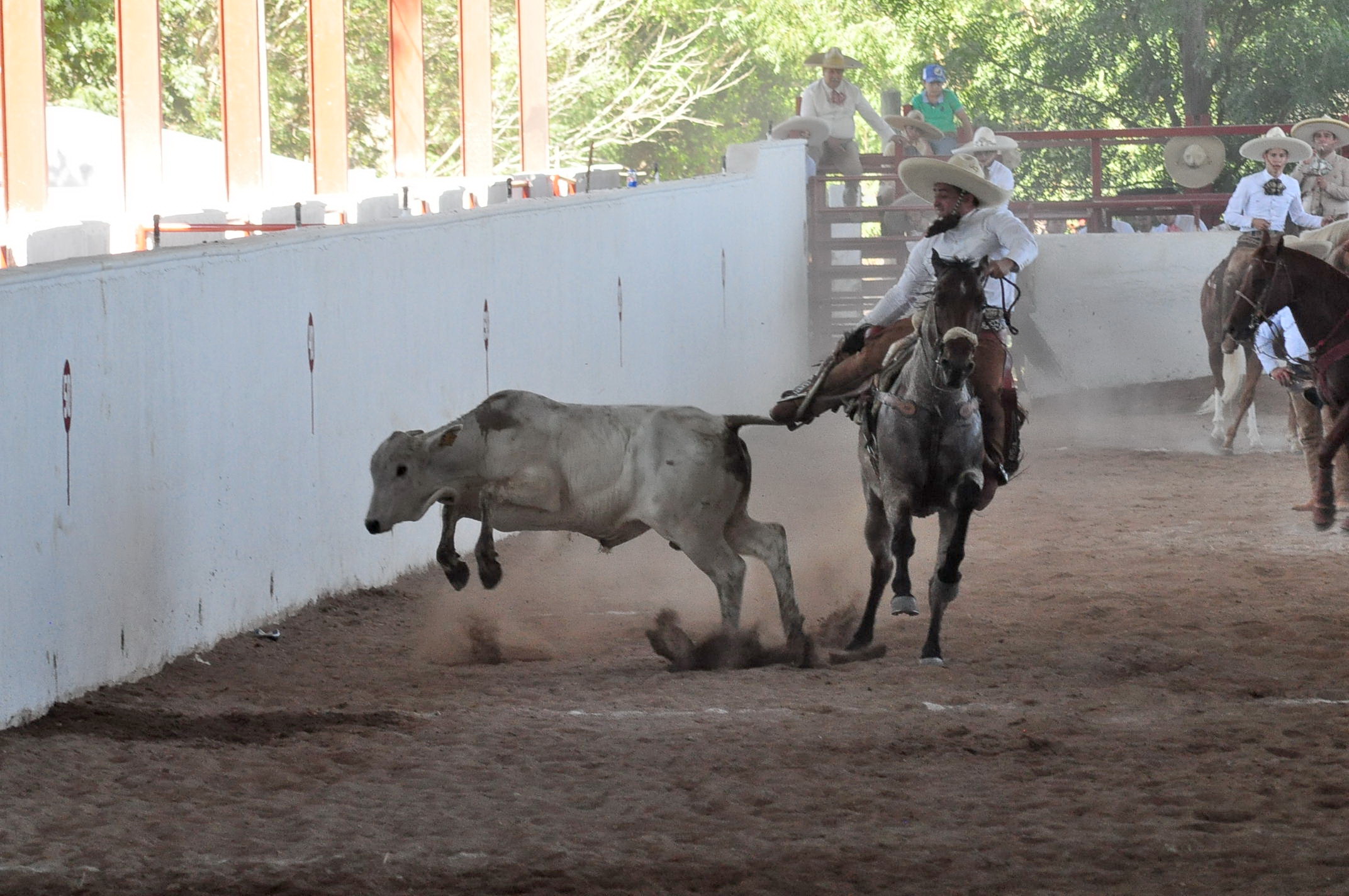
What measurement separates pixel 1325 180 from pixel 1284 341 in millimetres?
8056

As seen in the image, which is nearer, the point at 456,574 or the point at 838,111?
the point at 456,574

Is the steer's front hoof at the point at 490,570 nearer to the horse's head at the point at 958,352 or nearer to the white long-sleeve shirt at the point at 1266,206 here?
the horse's head at the point at 958,352

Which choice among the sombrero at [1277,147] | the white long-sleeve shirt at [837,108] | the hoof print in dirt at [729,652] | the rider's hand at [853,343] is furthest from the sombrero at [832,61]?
the hoof print in dirt at [729,652]

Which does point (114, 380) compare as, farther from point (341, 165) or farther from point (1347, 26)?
point (1347, 26)

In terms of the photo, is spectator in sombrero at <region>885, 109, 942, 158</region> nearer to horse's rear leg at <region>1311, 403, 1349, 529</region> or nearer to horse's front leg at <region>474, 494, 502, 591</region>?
horse's rear leg at <region>1311, 403, 1349, 529</region>

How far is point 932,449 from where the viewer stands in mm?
9172

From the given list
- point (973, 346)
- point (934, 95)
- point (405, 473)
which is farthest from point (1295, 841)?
point (934, 95)

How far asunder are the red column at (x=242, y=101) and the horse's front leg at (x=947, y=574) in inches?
717

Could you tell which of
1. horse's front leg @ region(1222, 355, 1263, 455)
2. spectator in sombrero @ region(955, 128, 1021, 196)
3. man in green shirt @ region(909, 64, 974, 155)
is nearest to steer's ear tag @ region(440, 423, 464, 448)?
horse's front leg @ region(1222, 355, 1263, 455)

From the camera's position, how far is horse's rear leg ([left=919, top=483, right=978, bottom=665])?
358 inches

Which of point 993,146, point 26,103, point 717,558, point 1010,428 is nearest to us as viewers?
point 717,558

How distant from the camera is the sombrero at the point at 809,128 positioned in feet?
82.7

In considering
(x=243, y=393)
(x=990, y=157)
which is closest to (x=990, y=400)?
(x=243, y=393)

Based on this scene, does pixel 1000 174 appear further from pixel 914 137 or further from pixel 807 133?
pixel 807 133
